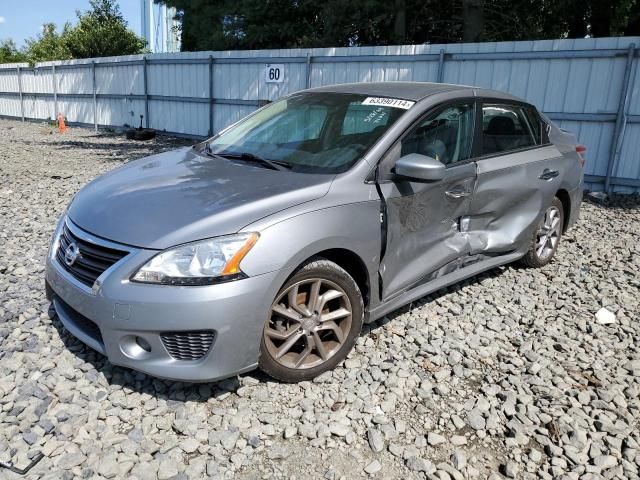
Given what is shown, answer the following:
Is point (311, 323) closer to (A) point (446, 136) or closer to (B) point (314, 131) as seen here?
(B) point (314, 131)

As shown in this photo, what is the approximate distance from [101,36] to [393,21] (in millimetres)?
17564

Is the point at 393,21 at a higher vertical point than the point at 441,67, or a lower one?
higher

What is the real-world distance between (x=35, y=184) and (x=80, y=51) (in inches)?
896

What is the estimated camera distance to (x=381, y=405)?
2.95 meters

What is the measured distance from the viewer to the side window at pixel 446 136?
3533mm

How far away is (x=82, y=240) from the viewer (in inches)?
114

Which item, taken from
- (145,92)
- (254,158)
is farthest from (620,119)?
(145,92)

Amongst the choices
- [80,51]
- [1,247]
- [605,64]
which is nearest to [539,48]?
[605,64]

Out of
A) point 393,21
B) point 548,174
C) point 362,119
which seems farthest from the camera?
point 393,21

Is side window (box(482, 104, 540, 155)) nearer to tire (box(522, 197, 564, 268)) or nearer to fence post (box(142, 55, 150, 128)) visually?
tire (box(522, 197, 564, 268))

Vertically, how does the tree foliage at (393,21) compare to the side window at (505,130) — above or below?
above

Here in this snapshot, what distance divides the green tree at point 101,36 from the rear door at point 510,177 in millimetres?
27631

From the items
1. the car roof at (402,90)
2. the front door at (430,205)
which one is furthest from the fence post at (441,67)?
the front door at (430,205)

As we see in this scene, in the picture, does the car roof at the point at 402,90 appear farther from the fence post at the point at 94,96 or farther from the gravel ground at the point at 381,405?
the fence post at the point at 94,96
